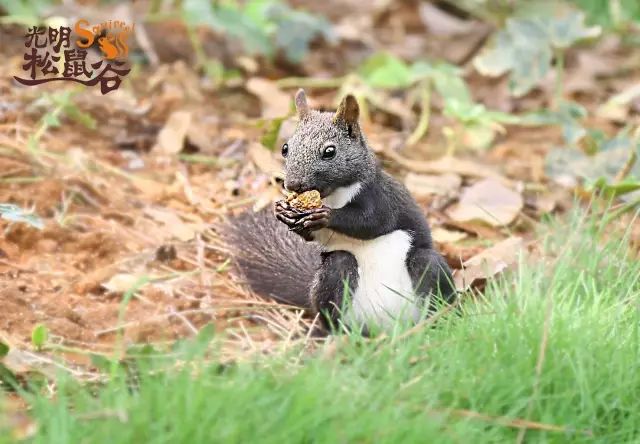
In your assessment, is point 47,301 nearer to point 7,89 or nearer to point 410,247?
point 410,247

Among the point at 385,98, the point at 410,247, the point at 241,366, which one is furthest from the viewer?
the point at 385,98

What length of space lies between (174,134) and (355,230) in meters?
1.93

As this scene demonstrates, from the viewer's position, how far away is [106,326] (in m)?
3.23

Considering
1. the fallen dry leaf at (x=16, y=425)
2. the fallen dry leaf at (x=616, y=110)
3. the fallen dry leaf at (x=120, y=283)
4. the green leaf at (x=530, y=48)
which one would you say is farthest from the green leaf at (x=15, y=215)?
the fallen dry leaf at (x=616, y=110)

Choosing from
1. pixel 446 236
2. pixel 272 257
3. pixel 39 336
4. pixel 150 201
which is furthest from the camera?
pixel 150 201

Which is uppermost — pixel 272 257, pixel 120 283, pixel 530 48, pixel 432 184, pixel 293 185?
pixel 530 48

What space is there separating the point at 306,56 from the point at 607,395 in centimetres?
403

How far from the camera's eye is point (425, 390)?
240 cm

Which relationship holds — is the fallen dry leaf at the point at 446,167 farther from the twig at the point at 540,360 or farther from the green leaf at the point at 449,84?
the twig at the point at 540,360

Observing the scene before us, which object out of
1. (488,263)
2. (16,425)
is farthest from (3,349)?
(488,263)

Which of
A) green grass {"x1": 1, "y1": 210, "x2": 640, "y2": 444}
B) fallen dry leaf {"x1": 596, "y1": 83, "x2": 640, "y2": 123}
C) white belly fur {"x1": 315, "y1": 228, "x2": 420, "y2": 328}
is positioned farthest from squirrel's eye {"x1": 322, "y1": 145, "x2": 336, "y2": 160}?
fallen dry leaf {"x1": 596, "y1": 83, "x2": 640, "y2": 123}

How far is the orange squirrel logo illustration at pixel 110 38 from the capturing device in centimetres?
506

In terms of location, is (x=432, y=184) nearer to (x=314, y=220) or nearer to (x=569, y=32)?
(x=569, y=32)

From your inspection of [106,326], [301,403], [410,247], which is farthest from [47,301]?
[301,403]
